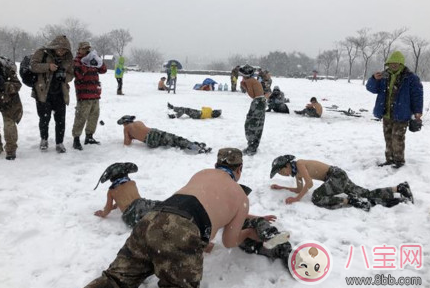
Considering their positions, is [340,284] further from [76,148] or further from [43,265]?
[76,148]

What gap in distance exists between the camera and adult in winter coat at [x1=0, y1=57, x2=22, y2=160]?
540 centimetres

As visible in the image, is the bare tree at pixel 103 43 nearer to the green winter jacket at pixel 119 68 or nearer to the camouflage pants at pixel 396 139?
the green winter jacket at pixel 119 68

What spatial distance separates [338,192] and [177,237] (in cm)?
297

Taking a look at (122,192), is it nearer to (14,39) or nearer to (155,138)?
(155,138)

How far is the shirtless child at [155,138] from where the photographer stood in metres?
6.72

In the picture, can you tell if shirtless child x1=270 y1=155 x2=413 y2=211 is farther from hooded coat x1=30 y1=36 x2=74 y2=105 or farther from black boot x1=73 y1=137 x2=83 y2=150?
hooded coat x1=30 y1=36 x2=74 y2=105

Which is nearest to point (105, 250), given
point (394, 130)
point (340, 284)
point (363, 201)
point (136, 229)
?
point (136, 229)

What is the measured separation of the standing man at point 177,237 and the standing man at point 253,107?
399 centimetres

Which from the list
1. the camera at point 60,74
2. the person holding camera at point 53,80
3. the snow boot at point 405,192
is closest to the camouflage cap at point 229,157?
the snow boot at point 405,192

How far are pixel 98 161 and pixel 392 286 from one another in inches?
Answer: 191

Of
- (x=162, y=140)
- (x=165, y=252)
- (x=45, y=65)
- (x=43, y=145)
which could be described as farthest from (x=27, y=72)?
(x=165, y=252)

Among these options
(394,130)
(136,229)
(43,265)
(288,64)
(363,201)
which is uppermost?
(288,64)

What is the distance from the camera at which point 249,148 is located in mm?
6801

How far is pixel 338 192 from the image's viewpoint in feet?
14.7
